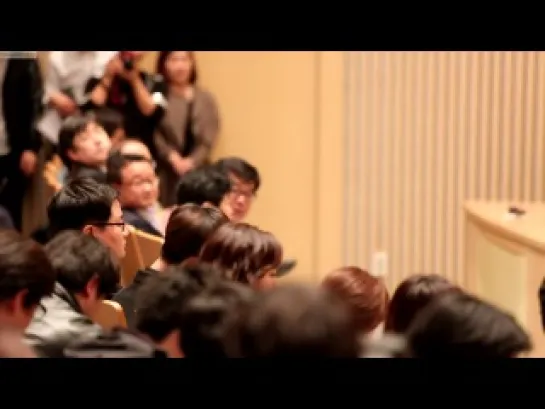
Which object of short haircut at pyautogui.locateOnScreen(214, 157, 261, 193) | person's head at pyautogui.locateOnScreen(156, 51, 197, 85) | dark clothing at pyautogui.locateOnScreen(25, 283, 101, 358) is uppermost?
person's head at pyautogui.locateOnScreen(156, 51, 197, 85)

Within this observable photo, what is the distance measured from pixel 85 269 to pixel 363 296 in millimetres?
666

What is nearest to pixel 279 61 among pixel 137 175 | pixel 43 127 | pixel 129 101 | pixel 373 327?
pixel 129 101

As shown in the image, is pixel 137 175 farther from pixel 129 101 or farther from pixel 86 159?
pixel 129 101

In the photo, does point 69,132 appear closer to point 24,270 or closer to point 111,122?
point 111,122

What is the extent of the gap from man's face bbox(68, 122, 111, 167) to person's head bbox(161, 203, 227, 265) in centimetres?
156

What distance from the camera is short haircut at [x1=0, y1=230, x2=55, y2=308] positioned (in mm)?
2215

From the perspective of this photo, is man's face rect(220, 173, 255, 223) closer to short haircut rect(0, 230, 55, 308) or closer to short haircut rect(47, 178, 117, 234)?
short haircut rect(47, 178, 117, 234)

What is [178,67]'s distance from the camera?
217 inches

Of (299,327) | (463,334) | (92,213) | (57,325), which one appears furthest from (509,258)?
(299,327)

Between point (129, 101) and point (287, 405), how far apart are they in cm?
401

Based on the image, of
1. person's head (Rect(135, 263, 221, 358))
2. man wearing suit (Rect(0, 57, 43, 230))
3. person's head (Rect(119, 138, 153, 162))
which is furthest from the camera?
man wearing suit (Rect(0, 57, 43, 230))

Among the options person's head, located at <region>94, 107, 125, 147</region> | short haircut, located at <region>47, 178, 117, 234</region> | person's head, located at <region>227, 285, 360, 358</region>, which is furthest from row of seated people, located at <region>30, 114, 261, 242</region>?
person's head, located at <region>227, 285, 360, 358</region>
